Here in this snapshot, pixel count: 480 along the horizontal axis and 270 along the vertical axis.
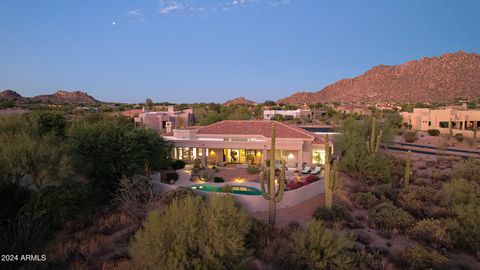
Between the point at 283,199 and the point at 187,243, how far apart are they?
1065 centimetres

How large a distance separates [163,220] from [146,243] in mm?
887

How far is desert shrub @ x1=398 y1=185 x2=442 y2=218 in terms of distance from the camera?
20172 mm

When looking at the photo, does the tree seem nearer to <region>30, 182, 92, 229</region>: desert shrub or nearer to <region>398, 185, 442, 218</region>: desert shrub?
<region>30, 182, 92, 229</region>: desert shrub

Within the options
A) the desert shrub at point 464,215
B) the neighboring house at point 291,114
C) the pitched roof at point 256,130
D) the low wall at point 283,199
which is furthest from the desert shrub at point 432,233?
the neighboring house at point 291,114

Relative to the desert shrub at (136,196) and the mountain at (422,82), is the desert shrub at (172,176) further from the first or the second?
the mountain at (422,82)

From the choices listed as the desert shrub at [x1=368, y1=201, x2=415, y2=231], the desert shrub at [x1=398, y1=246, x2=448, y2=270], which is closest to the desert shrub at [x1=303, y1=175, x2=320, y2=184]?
the desert shrub at [x1=368, y1=201, x2=415, y2=231]

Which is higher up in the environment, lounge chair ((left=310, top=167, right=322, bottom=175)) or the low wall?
lounge chair ((left=310, top=167, right=322, bottom=175))

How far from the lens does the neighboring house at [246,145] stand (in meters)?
30.4

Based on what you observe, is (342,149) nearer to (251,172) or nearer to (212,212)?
(251,172)

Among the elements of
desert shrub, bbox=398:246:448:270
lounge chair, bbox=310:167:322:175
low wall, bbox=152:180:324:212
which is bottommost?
desert shrub, bbox=398:246:448:270

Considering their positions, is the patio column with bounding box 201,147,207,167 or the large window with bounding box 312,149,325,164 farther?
the patio column with bounding box 201,147,207,167

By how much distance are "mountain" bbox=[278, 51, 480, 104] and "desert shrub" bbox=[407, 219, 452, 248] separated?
92860 mm

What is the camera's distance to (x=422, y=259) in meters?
13.6

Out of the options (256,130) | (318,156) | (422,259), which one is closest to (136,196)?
(422,259)
